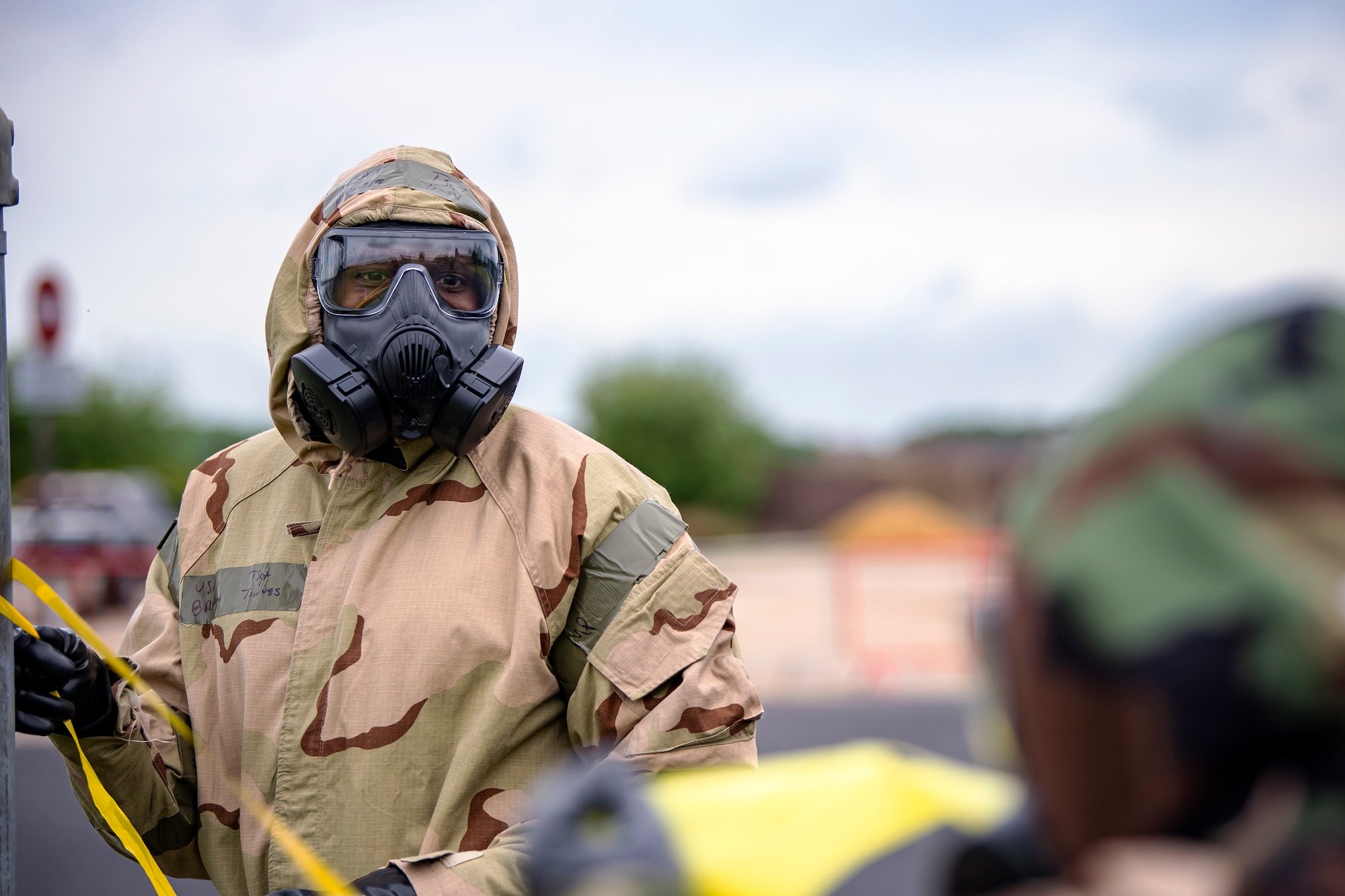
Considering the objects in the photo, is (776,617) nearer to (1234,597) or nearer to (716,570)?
(716,570)

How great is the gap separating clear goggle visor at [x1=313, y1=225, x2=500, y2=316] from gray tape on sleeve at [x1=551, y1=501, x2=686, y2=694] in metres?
0.54

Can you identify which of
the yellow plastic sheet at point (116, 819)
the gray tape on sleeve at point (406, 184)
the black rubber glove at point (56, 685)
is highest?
the gray tape on sleeve at point (406, 184)

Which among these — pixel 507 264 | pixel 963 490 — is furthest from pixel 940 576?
pixel 507 264

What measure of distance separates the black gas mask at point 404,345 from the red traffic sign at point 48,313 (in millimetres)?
7783

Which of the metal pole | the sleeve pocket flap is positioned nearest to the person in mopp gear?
the sleeve pocket flap

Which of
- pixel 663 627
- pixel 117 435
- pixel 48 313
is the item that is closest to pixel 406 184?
pixel 663 627

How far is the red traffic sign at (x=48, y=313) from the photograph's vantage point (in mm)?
8656

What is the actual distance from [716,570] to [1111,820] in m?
1.37

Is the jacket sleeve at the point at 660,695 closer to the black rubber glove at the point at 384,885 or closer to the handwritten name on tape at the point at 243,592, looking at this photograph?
the black rubber glove at the point at 384,885

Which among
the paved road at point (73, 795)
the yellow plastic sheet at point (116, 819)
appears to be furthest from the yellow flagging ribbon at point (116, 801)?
the paved road at point (73, 795)

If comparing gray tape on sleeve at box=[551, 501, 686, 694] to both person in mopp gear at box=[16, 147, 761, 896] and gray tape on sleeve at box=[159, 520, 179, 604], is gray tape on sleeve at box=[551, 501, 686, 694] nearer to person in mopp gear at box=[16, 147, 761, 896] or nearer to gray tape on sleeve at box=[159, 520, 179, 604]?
person in mopp gear at box=[16, 147, 761, 896]

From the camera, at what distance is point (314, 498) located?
2.15 m

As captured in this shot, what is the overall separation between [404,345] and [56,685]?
85cm

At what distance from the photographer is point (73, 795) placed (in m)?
6.85
